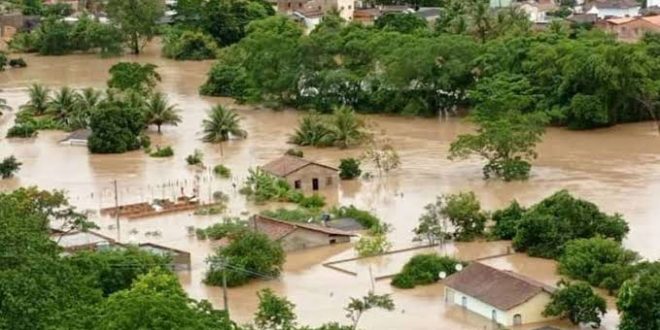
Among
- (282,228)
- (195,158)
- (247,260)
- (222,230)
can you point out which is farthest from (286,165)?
(247,260)

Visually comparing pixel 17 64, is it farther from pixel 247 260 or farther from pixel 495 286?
pixel 495 286

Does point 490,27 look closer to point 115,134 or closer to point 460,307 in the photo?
point 115,134

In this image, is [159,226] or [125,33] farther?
[125,33]

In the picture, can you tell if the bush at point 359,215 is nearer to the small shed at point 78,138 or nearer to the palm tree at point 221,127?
the palm tree at point 221,127

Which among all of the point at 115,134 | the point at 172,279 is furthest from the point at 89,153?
the point at 172,279

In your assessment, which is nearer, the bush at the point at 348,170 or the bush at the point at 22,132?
the bush at the point at 348,170

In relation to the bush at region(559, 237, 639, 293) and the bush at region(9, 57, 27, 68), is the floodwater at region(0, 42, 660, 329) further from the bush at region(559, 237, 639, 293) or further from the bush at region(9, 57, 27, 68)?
the bush at region(9, 57, 27, 68)

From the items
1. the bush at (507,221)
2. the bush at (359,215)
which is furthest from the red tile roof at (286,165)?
the bush at (507,221)
